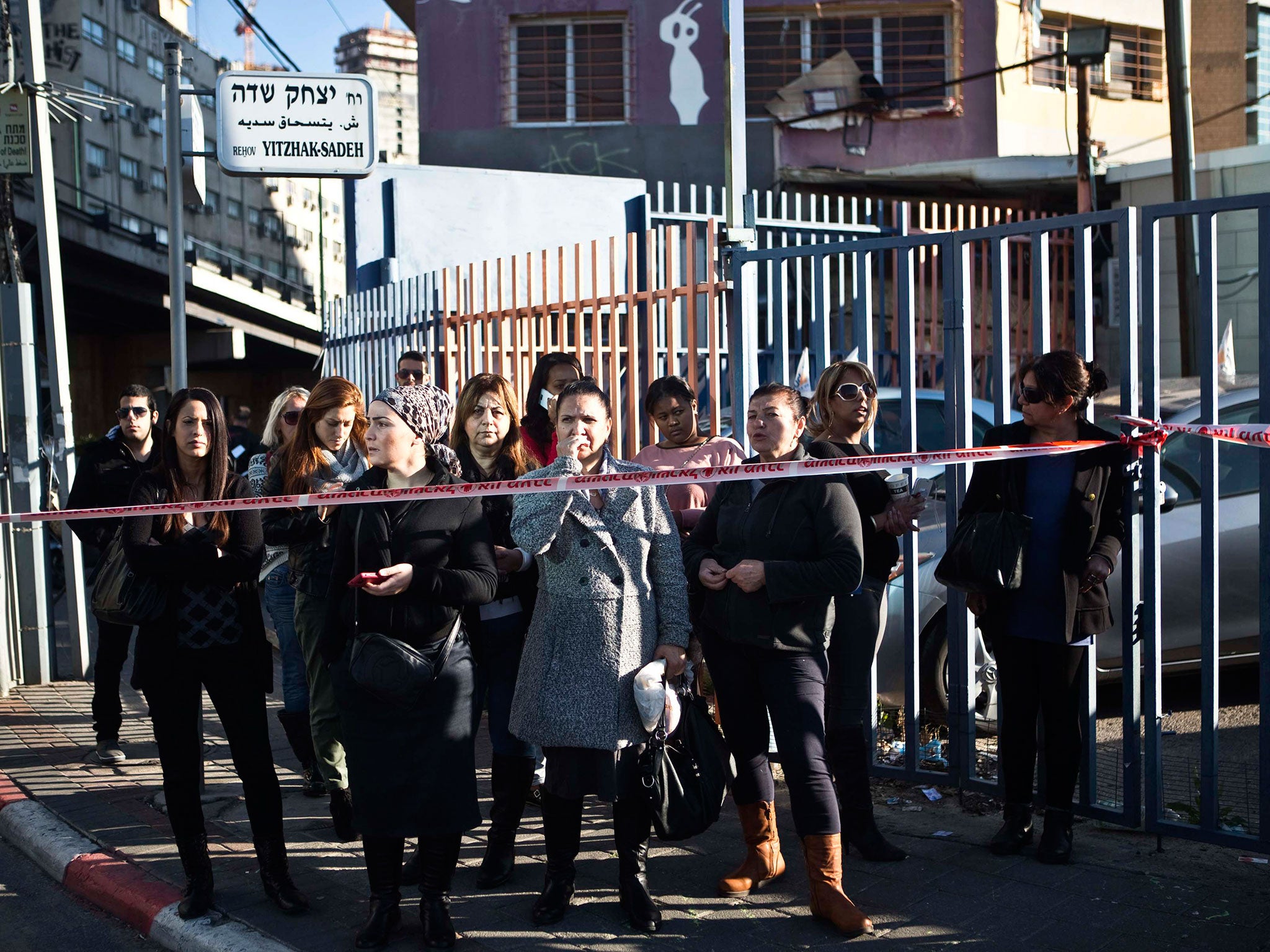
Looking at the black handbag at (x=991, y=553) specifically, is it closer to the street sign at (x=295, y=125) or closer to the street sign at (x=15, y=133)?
the street sign at (x=295, y=125)

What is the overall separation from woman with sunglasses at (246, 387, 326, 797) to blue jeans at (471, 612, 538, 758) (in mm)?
1346

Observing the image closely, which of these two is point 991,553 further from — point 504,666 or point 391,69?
Answer: point 391,69

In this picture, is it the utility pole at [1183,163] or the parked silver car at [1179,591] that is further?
the utility pole at [1183,163]

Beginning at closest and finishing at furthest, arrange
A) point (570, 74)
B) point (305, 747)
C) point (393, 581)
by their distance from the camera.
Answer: point (393, 581)
point (305, 747)
point (570, 74)

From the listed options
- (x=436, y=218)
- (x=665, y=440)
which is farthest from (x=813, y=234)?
(x=665, y=440)

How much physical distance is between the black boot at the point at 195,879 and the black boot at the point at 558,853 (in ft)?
3.88

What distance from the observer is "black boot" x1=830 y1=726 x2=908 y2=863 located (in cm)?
488

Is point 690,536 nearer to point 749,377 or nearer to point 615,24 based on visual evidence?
point 749,377

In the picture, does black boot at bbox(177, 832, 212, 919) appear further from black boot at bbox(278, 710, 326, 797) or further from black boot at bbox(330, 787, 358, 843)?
black boot at bbox(278, 710, 326, 797)

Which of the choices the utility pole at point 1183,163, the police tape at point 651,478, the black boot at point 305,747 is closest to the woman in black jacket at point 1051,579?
the police tape at point 651,478

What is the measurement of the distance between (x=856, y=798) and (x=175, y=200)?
20.1 feet

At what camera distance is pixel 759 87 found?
18703mm

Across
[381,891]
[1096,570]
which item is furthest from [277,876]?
[1096,570]

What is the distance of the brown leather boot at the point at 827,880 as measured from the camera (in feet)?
13.9
